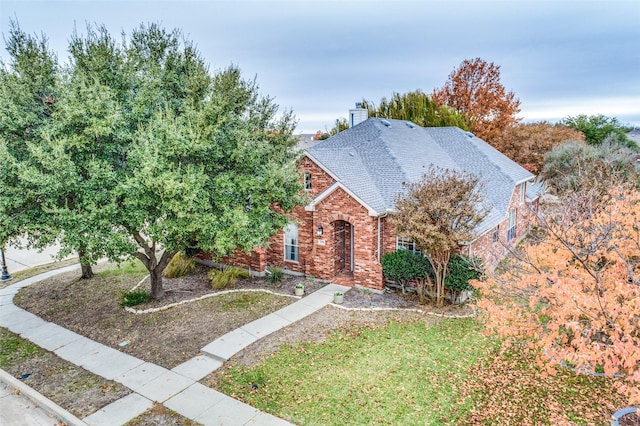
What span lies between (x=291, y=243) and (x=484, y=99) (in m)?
33.3

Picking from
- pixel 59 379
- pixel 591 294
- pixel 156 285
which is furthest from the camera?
pixel 156 285

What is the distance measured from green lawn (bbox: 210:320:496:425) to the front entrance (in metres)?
5.25

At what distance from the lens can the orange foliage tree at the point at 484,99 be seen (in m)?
40.4

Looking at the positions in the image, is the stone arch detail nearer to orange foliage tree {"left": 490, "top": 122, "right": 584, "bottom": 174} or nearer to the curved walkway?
the curved walkway

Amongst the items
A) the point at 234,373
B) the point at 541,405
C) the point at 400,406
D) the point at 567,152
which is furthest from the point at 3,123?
the point at 567,152

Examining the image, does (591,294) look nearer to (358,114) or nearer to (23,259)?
(358,114)

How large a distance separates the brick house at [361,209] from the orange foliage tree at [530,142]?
43.2 feet

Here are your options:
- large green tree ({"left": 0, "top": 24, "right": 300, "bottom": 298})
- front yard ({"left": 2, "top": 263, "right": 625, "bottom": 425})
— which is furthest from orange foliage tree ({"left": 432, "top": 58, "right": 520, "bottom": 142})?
large green tree ({"left": 0, "top": 24, "right": 300, "bottom": 298})

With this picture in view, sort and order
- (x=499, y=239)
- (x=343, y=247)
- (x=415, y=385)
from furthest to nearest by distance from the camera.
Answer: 1. (x=343, y=247)
2. (x=499, y=239)
3. (x=415, y=385)

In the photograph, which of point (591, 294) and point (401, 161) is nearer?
point (591, 294)

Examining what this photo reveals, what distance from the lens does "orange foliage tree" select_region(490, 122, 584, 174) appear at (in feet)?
108

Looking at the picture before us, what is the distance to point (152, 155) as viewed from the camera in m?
10.1

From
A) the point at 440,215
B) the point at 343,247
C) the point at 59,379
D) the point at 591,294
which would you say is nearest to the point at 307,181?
the point at 343,247

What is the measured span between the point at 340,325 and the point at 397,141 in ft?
40.0
